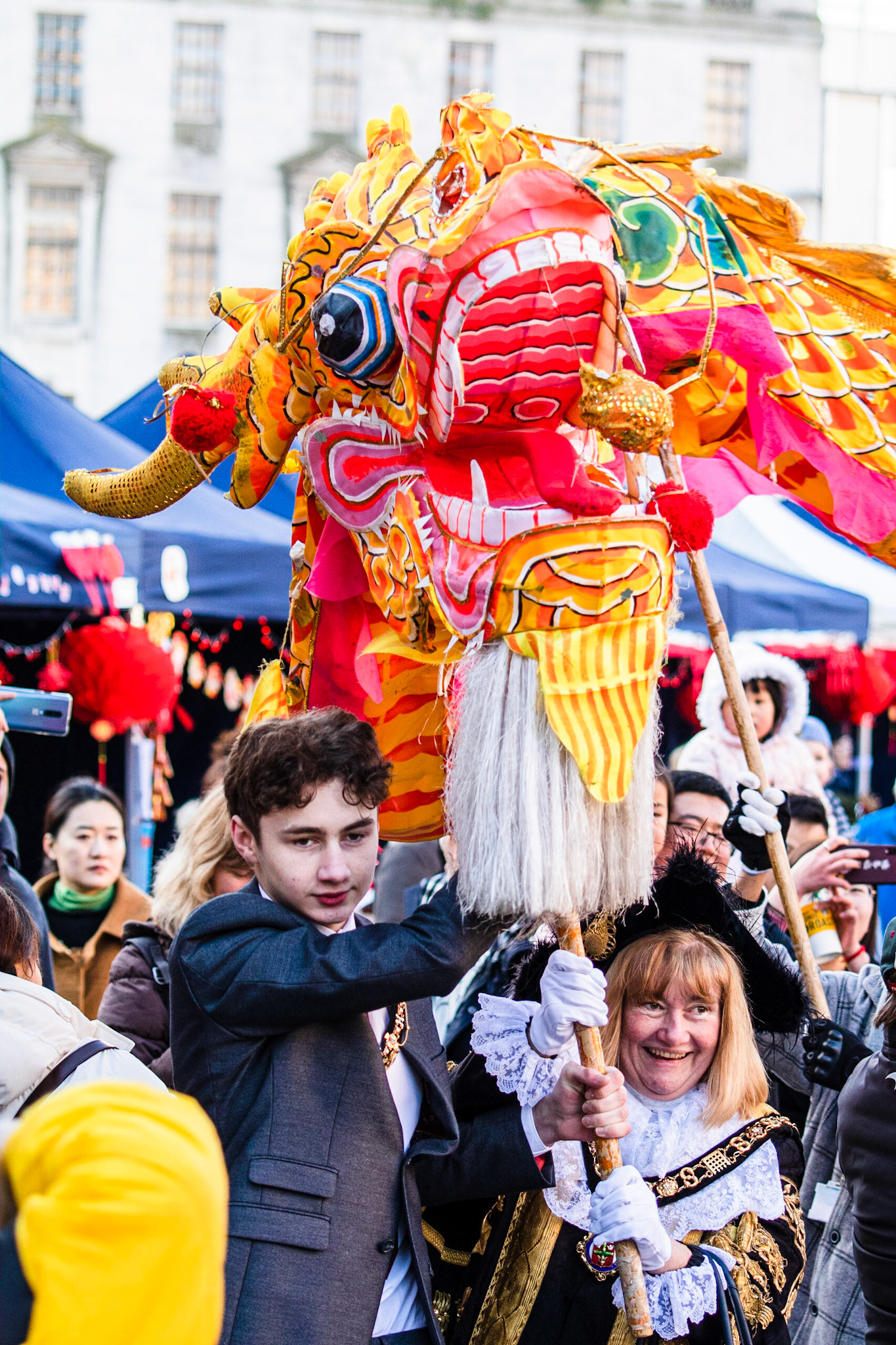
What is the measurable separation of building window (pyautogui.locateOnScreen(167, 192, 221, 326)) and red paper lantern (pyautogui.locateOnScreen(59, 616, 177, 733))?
17594 mm

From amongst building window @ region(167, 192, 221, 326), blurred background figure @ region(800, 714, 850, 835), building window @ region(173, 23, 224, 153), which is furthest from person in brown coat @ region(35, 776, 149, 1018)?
building window @ region(173, 23, 224, 153)

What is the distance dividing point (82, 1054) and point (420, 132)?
22.0 m

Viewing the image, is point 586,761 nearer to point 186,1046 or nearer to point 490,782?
point 490,782

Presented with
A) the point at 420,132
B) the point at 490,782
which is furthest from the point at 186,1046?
the point at 420,132

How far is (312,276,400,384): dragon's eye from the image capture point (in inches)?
81.5

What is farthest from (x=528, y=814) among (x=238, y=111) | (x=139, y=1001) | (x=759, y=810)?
(x=238, y=111)

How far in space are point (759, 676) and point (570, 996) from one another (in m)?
3.29

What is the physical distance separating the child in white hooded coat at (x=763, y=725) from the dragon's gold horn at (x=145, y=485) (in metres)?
2.67

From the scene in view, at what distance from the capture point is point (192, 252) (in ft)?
73.4

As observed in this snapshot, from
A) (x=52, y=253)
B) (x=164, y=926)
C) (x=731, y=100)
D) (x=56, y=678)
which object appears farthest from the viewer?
(x=731, y=100)

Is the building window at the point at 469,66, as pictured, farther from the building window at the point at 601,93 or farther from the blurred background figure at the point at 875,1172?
the blurred background figure at the point at 875,1172

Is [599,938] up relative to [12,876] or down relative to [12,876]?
up

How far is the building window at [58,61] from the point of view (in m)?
22.7

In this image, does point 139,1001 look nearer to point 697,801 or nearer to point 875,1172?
point 697,801
